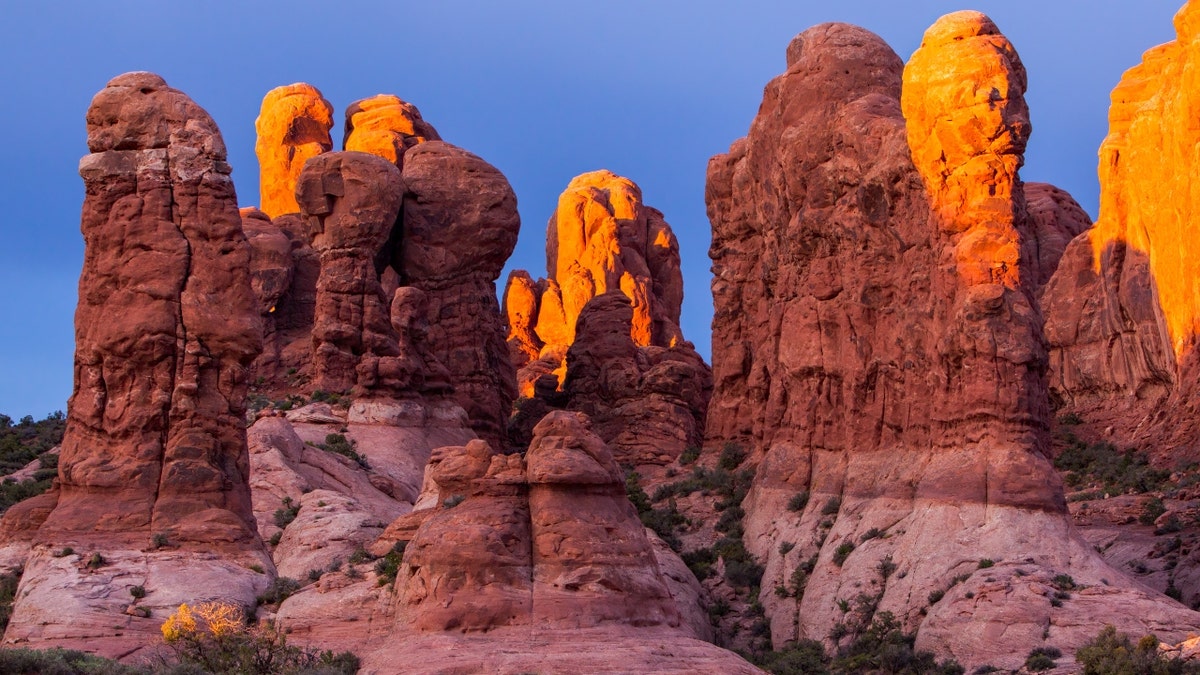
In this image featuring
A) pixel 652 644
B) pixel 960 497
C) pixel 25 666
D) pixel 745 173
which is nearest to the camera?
pixel 25 666

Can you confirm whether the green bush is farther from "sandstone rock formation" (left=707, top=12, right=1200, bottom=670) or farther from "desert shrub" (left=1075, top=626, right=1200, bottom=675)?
"desert shrub" (left=1075, top=626, right=1200, bottom=675)

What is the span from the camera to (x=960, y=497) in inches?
1597

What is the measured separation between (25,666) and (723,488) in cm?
3442

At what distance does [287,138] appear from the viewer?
96812 mm

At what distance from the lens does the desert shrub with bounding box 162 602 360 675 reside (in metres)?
28.9

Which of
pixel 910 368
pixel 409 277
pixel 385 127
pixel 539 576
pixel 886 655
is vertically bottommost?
pixel 886 655

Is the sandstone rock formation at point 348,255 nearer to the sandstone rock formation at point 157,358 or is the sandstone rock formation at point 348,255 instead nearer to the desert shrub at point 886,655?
the sandstone rock formation at point 157,358

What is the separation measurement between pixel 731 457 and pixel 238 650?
31.1 m

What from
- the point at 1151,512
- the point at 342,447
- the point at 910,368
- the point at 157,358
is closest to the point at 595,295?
the point at 342,447

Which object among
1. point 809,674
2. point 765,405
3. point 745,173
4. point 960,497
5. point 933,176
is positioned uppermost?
point 745,173

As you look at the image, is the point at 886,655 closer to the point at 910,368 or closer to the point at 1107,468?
the point at 910,368

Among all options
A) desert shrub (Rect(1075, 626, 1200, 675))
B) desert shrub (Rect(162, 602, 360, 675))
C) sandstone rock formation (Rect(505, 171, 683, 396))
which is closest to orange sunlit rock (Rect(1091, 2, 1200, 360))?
desert shrub (Rect(1075, 626, 1200, 675))

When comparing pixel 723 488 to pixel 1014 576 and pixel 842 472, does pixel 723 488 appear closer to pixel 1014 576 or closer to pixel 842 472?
pixel 842 472

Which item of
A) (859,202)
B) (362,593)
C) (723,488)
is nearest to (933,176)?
(859,202)
